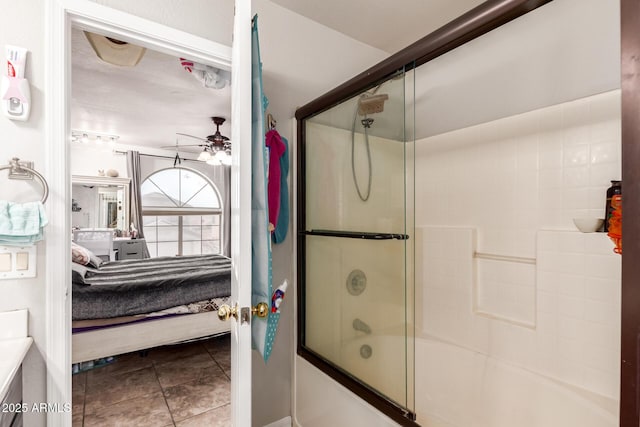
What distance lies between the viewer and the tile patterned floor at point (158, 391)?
2033mm

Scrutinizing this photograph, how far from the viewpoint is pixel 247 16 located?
37.2 inches

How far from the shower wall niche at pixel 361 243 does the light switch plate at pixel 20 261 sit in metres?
1.21

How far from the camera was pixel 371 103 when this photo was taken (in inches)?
56.9

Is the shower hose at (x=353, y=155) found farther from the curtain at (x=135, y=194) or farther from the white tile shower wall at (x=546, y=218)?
the curtain at (x=135, y=194)

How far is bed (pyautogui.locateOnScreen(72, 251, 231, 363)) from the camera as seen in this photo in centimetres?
224

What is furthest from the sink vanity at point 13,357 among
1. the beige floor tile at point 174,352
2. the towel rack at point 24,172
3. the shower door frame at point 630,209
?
the beige floor tile at point 174,352

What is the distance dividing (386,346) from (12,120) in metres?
1.79

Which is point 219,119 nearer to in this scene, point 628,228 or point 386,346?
point 386,346

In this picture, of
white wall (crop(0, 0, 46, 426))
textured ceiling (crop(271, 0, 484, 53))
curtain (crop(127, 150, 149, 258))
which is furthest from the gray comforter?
textured ceiling (crop(271, 0, 484, 53))

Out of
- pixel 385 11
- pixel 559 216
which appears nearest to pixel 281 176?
pixel 385 11

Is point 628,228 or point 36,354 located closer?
point 628,228

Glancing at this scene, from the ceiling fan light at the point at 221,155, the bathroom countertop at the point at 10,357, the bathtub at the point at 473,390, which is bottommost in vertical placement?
the bathtub at the point at 473,390

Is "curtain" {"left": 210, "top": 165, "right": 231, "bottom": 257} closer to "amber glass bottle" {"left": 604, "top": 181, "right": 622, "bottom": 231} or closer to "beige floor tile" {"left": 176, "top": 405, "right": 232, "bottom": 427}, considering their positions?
"beige floor tile" {"left": 176, "top": 405, "right": 232, "bottom": 427}

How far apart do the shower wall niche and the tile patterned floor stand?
0.98m
